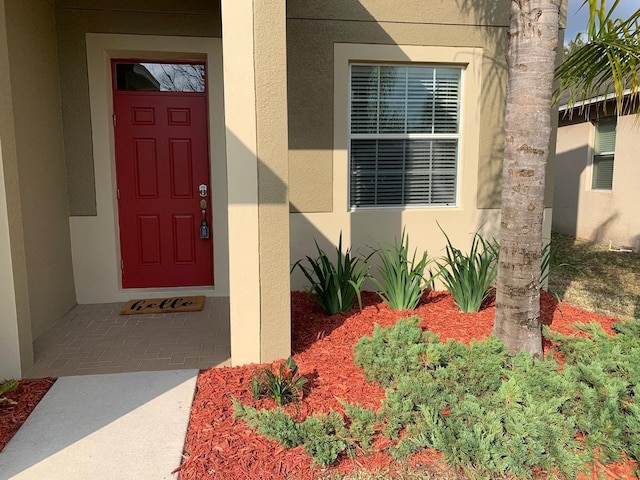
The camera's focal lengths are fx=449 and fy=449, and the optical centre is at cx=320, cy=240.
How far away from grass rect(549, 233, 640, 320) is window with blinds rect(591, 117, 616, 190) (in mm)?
1350

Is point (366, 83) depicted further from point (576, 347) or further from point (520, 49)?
point (576, 347)

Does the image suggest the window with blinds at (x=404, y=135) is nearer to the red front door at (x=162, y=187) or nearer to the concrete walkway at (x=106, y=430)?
the red front door at (x=162, y=187)

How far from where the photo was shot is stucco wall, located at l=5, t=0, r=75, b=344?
4.08m

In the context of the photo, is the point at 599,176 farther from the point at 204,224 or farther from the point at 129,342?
the point at 129,342

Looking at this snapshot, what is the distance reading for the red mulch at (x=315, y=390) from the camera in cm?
246

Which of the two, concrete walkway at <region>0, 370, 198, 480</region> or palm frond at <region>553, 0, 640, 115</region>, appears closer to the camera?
concrete walkway at <region>0, 370, 198, 480</region>

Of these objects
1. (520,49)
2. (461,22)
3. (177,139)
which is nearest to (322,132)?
(177,139)

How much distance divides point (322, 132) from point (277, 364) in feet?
9.54

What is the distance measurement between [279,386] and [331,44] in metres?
3.97

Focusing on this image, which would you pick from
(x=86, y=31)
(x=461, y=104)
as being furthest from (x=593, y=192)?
(x=86, y=31)

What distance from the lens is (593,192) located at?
9914 millimetres

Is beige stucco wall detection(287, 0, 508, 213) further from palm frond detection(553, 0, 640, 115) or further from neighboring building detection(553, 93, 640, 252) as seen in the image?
neighboring building detection(553, 93, 640, 252)

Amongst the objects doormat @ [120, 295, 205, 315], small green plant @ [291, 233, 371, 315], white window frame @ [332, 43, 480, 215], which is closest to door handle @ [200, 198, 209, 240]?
doormat @ [120, 295, 205, 315]

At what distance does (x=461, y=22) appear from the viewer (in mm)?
5457
